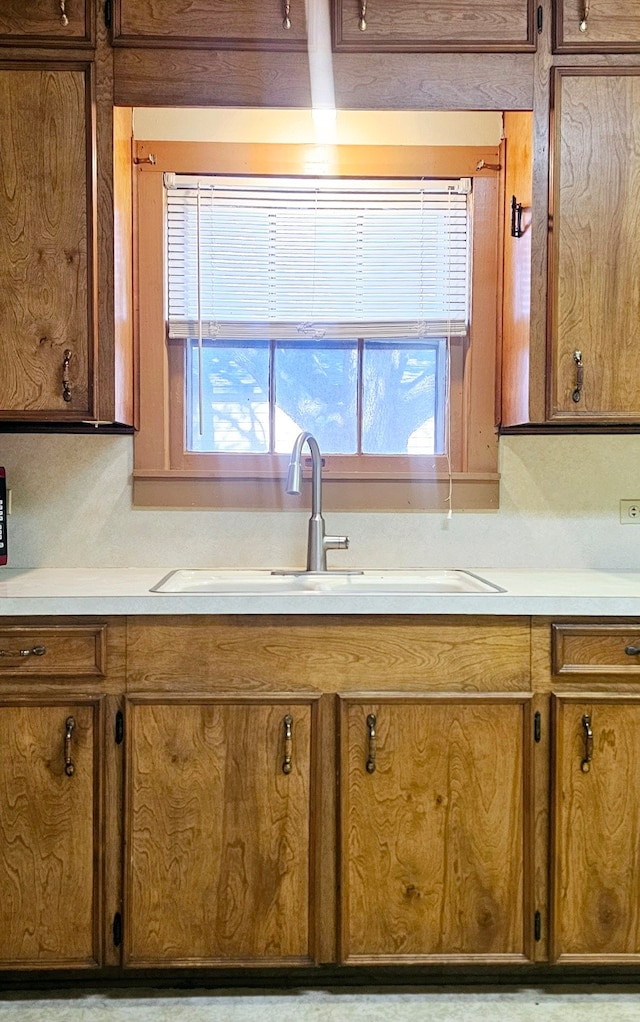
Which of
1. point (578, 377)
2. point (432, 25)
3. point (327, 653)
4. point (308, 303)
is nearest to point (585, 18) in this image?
point (432, 25)

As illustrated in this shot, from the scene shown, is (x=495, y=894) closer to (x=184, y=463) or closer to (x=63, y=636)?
(x=63, y=636)

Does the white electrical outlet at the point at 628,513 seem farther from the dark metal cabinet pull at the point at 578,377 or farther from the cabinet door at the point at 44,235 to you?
→ the cabinet door at the point at 44,235

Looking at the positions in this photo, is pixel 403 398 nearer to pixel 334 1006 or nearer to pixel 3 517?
pixel 3 517

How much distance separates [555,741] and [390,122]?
1.73 metres

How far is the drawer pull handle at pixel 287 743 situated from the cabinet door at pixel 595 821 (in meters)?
0.58

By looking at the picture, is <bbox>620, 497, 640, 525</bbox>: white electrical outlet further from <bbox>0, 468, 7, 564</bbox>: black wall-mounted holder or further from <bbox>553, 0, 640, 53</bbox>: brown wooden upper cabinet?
<bbox>0, 468, 7, 564</bbox>: black wall-mounted holder

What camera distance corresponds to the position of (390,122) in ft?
7.09

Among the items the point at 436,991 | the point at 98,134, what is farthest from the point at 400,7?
the point at 436,991

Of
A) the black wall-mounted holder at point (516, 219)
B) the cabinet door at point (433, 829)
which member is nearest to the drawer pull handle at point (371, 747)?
the cabinet door at point (433, 829)

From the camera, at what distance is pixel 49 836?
1645mm

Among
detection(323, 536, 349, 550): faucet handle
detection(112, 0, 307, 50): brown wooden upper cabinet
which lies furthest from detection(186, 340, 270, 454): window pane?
detection(112, 0, 307, 50): brown wooden upper cabinet

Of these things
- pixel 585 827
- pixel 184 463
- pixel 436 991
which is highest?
pixel 184 463

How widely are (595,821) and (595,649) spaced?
1.25 feet

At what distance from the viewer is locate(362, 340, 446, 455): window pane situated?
224 cm
